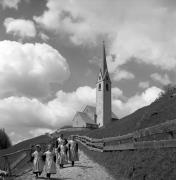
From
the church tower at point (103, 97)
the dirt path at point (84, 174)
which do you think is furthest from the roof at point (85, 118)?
the dirt path at point (84, 174)

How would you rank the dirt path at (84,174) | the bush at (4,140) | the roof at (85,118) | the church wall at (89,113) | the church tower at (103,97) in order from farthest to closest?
the church wall at (89,113), the church tower at (103,97), the roof at (85,118), the bush at (4,140), the dirt path at (84,174)

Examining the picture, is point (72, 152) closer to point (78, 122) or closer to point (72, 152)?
point (72, 152)

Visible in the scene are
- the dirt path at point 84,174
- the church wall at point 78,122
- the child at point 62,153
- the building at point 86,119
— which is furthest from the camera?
the church wall at point 78,122

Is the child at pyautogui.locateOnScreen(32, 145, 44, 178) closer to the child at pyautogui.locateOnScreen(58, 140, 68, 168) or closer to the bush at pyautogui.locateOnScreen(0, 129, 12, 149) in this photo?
the child at pyautogui.locateOnScreen(58, 140, 68, 168)

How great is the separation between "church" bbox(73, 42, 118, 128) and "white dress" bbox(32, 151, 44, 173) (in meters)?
75.0

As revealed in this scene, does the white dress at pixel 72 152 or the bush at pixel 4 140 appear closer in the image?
the white dress at pixel 72 152

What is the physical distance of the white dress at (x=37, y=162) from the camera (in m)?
14.3

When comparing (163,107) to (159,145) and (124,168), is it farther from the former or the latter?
(159,145)

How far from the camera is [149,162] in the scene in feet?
34.6

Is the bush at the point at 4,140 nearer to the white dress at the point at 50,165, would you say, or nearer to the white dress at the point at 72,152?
the white dress at the point at 72,152

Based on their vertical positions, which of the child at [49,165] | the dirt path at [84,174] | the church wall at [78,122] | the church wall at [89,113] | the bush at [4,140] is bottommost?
the dirt path at [84,174]

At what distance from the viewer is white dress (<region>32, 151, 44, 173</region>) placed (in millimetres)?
14252

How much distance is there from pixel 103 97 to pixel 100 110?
400cm

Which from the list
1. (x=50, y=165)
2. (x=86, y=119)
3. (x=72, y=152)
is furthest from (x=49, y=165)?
(x=86, y=119)
